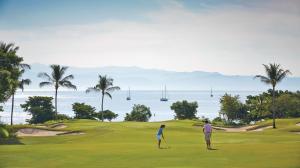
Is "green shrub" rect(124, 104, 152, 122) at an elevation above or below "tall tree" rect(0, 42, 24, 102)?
below

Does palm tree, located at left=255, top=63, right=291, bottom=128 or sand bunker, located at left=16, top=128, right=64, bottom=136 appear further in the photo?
palm tree, located at left=255, top=63, right=291, bottom=128

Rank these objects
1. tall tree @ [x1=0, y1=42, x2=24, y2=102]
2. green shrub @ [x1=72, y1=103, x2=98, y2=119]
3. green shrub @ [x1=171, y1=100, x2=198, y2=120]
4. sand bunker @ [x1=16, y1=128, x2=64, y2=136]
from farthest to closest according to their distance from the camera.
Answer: green shrub @ [x1=171, y1=100, x2=198, y2=120] → green shrub @ [x1=72, y1=103, x2=98, y2=119] → sand bunker @ [x1=16, y1=128, x2=64, y2=136] → tall tree @ [x1=0, y1=42, x2=24, y2=102]

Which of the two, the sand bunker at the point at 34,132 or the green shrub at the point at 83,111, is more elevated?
the green shrub at the point at 83,111

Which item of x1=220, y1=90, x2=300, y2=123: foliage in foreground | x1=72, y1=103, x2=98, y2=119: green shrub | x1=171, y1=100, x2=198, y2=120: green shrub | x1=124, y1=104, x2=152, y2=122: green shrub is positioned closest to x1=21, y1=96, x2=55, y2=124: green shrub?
x1=72, y1=103, x2=98, y2=119: green shrub

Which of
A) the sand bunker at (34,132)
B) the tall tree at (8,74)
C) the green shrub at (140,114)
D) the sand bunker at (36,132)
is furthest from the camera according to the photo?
the green shrub at (140,114)

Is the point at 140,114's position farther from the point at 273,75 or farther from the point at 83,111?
the point at 273,75

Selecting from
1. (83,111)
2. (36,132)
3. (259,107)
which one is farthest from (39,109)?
(259,107)

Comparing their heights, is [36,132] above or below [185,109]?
below

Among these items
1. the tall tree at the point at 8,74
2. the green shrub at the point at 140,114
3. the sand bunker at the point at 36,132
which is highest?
the tall tree at the point at 8,74

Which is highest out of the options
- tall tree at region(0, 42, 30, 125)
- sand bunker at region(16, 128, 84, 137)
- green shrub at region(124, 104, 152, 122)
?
tall tree at region(0, 42, 30, 125)

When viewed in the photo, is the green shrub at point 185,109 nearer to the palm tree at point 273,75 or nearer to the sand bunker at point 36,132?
the palm tree at point 273,75

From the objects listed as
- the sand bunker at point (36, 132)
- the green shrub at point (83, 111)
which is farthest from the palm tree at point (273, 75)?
the green shrub at point (83, 111)

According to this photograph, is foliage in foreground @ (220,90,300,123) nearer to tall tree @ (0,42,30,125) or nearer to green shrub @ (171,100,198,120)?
green shrub @ (171,100,198,120)

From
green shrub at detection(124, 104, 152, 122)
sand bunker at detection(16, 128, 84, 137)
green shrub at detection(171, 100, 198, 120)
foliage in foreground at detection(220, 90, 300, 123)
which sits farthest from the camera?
green shrub at detection(124, 104, 152, 122)
